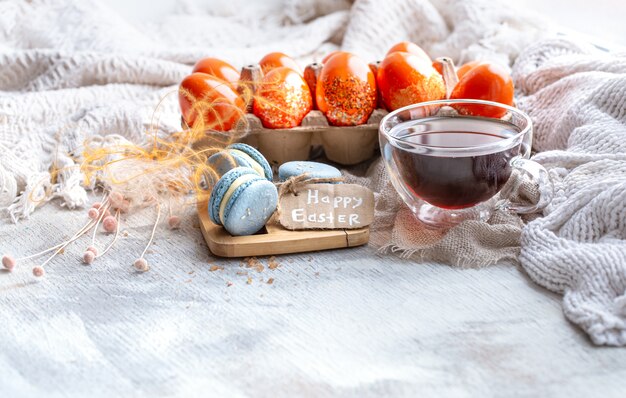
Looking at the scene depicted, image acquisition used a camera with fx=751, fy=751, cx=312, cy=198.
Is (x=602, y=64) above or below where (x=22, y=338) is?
above

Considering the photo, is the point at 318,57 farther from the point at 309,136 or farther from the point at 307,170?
the point at 307,170

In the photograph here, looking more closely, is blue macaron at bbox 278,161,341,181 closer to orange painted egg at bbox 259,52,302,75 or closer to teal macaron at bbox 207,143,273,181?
teal macaron at bbox 207,143,273,181

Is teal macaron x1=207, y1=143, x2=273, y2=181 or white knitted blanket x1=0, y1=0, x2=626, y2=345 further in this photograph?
teal macaron x1=207, y1=143, x2=273, y2=181

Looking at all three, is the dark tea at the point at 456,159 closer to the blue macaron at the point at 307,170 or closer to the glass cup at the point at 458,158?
the glass cup at the point at 458,158

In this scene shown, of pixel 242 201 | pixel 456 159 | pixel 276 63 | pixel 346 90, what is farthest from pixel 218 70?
pixel 456 159

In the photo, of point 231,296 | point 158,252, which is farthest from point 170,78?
point 231,296

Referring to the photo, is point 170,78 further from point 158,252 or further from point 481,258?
point 481,258

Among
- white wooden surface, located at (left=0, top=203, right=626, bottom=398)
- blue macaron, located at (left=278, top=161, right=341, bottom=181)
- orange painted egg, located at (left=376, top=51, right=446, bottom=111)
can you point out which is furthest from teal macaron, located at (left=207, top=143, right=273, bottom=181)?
orange painted egg, located at (left=376, top=51, right=446, bottom=111)
